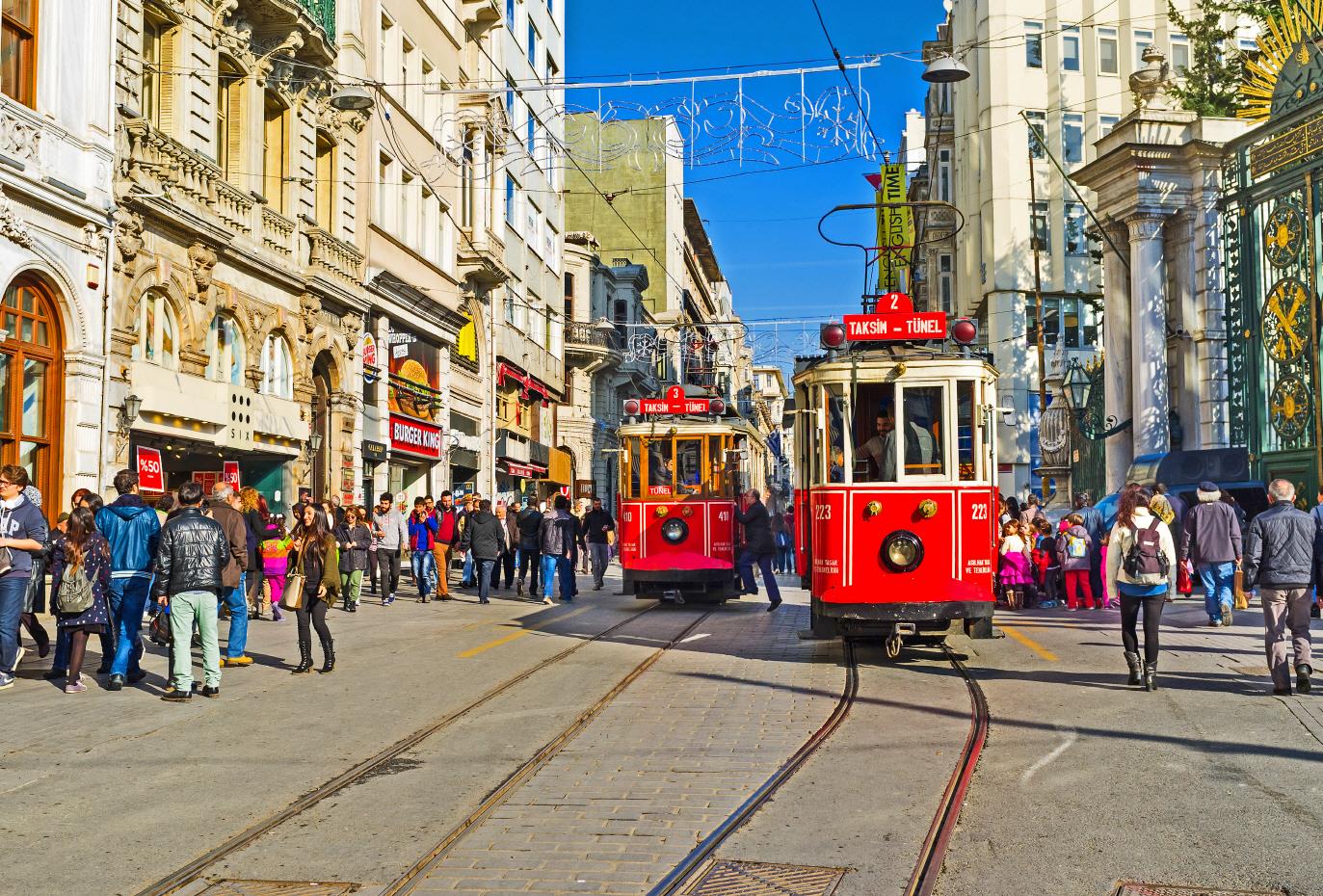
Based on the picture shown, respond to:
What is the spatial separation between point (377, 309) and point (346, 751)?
23.5 meters

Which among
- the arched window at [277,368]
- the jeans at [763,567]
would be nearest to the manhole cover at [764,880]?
the jeans at [763,567]

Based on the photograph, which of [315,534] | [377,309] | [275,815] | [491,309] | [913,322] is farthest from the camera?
[491,309]

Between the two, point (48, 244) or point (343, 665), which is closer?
point (343, 665)

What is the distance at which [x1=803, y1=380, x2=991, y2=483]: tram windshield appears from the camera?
1262 centimetres

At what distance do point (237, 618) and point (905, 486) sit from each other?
6311 millimetres

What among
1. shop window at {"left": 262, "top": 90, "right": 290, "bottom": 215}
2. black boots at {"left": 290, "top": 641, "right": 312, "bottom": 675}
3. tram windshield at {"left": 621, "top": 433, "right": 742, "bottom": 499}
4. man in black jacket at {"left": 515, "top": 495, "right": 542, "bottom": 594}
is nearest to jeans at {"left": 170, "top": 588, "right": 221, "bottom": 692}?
black boots at {"left": 290, "top": 641, "right": 312, "bottom": 675}

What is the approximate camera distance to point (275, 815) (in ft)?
22.3

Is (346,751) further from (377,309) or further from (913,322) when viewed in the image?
(377,309)

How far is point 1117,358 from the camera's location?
97.6 feet

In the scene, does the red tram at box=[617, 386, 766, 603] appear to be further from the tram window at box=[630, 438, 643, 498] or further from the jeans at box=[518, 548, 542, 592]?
the jeans at box=[518, 548, 542, 592]

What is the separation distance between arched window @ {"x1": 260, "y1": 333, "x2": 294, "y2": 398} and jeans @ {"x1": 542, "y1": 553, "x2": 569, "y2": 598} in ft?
22.7

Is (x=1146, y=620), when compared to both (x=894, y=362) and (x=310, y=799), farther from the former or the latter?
(x=310, y=799)

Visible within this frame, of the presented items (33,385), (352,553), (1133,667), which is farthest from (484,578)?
(1133,667)

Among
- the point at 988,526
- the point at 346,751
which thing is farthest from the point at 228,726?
the point at 988,526
